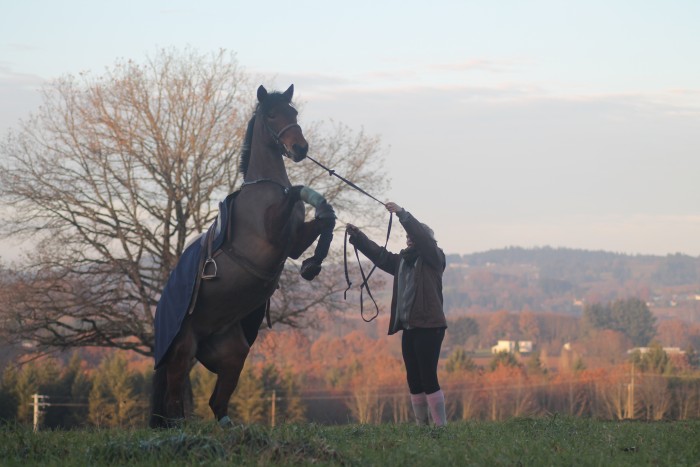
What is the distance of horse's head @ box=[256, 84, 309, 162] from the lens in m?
9.58

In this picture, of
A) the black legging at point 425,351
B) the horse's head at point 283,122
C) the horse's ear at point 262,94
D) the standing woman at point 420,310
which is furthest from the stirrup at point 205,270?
the black legging at point 425,351

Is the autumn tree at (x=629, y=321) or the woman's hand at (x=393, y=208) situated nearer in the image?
the woman's hand at (x=393, y=208)

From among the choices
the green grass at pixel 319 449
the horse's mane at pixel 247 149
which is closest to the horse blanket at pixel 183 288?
the horse's mane at pixel 247 149

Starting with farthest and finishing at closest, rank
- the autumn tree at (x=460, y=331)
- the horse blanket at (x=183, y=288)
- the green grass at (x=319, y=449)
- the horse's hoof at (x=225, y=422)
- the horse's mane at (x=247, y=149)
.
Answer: the autumn tree at (x=460, y=331), the horse's mane at (x=247, y=149), the horse blanket at (x=183, y=288), the horse's hoof at (x=225, y=422), the green grass at (x=319, y=449)

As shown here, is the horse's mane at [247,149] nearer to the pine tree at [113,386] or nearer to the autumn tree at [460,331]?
the pine tree at [113,386]

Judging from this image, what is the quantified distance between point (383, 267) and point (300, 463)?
588 cm

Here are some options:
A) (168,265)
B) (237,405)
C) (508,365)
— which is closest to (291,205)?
(168,265)

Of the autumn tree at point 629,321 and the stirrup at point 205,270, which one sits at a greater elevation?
the autumn tree at point 629,321

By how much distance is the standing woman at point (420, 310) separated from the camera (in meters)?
10.7

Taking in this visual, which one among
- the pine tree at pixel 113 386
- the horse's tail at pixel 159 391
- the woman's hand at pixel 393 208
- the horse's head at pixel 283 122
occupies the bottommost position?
the pine tree at pixel 113 386

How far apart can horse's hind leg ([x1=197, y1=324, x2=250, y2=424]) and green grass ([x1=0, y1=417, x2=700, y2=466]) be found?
174 cm

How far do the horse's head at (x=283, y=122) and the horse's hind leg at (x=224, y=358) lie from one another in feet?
5.82

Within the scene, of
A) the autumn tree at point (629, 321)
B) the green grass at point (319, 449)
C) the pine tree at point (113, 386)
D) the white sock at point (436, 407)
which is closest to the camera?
Result: the green grass at point (319, 449)

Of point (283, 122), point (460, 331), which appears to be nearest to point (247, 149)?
point (283, 122)
